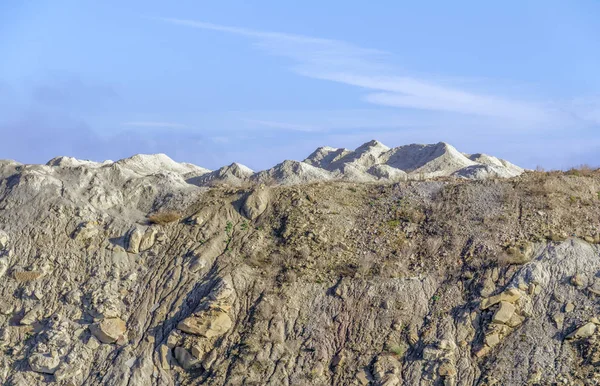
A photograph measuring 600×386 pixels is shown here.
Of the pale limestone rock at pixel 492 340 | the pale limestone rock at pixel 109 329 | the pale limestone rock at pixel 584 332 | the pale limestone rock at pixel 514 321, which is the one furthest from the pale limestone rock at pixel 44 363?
the pale limestone rock at pixel 584 332

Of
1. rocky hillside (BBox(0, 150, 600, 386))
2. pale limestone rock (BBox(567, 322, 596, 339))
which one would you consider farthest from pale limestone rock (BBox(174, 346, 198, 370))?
pale limestone rock (BBox(567, 322, 596, 339))

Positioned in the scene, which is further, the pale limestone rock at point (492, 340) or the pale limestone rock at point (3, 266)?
the pale limestone rock at point (3, 266)

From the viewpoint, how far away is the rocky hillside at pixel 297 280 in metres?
19.5

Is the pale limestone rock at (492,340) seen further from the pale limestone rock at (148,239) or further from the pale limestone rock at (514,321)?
the pale limestone rock at (148,239)

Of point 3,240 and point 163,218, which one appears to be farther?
point 163,218

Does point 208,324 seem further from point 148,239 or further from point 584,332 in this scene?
point 584,332

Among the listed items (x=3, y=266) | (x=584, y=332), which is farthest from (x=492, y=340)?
(x=3, y=266)

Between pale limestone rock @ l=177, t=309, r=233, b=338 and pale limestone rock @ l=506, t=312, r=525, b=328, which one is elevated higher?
pale limestone rock @ l=506, t=312, r=525, b=328

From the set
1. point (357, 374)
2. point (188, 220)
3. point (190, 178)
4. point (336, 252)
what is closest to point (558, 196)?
point (336, 252)

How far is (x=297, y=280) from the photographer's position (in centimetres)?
2159

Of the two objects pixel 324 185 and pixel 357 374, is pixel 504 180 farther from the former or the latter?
pixel 357 374

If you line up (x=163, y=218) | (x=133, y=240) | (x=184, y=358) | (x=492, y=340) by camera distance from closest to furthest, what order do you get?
(x=492, y=340)
(x=184, y=358)
(x=133, y=240)
(x=163, y=218)

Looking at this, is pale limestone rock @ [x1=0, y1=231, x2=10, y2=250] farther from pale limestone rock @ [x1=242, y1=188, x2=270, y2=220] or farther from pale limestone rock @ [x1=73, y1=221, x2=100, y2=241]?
pale limestone rock @ [x1=242, y1=188, x2=270, y2=220]

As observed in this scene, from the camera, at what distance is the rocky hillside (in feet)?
64.0
